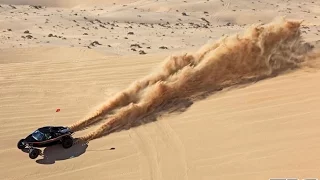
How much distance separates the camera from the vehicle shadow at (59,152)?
970cm

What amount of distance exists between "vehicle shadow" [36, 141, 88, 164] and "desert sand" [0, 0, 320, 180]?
0.02m

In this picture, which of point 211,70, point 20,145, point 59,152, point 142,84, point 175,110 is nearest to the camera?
point 20,145

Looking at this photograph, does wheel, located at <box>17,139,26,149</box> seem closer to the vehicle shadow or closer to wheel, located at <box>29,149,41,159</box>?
wheel, located at <box>29,149,41,159</box>

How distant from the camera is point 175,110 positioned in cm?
1175

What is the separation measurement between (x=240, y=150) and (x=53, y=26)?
23685 mm

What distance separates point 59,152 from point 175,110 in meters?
3.53

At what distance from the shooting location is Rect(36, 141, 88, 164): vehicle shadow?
382 inches

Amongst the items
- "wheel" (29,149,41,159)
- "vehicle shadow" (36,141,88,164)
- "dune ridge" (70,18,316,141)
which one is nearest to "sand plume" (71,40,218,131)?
"dune ridge" (70,18,316,141)

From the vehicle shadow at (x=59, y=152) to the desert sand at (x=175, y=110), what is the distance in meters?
0.02

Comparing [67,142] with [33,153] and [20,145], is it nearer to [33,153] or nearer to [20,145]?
[33,153]

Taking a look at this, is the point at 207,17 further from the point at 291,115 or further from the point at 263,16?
the point at 291,115

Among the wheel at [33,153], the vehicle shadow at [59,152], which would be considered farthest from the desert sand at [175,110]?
the wheel at [33,153]

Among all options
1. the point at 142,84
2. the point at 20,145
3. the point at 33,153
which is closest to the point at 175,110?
the point at 142,84

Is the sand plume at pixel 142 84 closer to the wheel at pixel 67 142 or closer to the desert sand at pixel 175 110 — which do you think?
the desert sand at pixel 175 110
